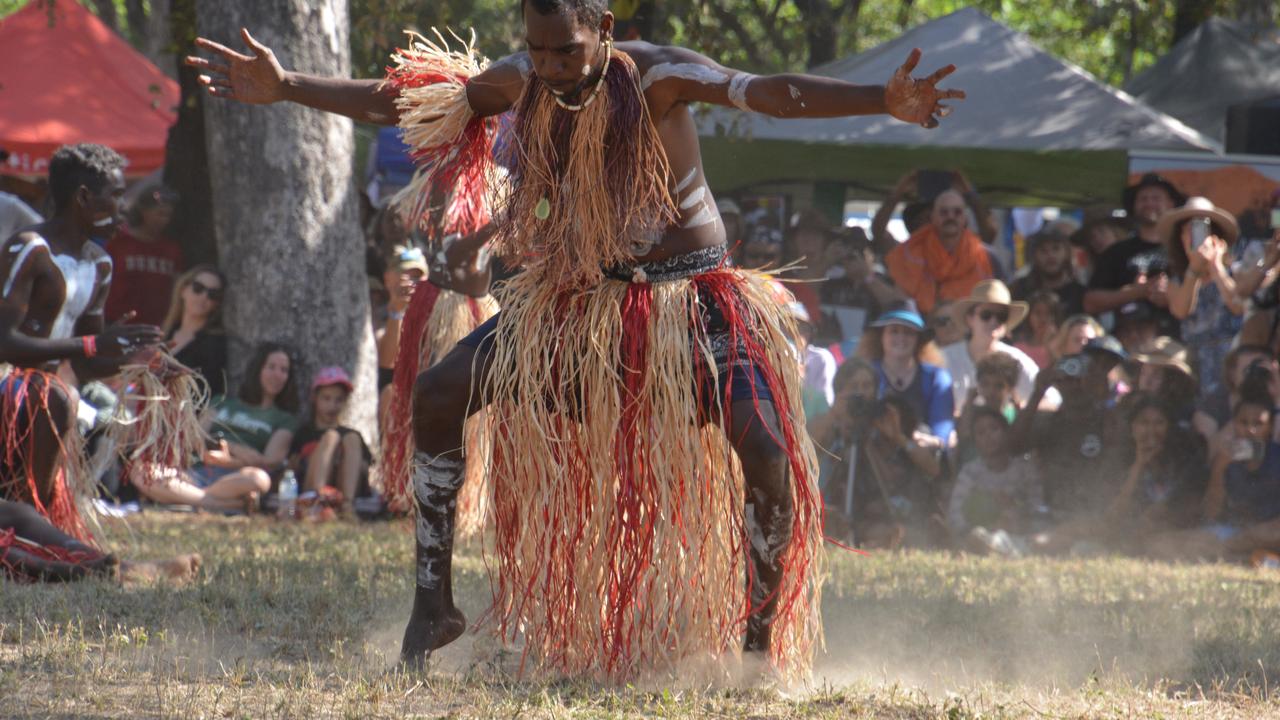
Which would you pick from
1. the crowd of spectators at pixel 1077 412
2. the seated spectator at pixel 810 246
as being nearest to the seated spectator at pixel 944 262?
the crowd of spectators at pixel 1077 412

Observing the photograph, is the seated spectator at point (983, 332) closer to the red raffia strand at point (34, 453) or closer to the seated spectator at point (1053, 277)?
the seated spectator at point (1053, 277)

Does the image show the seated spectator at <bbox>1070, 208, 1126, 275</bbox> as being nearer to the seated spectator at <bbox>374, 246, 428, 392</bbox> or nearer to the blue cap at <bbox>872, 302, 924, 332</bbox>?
the blue cap at <bbox>872, 302, 924, 332</bbox>

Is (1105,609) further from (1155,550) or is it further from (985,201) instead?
(985,201)

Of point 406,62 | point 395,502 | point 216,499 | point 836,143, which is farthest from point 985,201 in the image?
point 406,62

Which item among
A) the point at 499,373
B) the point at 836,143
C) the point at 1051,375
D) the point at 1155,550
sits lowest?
the point at 1155,550

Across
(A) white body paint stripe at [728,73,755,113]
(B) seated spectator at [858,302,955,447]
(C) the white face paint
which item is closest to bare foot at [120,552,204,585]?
(C) the white face paint

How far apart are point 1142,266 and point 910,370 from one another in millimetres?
1668

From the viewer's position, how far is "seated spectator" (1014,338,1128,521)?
7375mm

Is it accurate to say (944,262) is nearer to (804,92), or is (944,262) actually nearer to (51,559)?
(804,92)

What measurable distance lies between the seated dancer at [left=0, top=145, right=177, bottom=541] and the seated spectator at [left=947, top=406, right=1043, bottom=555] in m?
→ 4.05

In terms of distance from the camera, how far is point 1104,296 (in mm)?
8219

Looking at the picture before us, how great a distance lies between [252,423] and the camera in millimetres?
7836

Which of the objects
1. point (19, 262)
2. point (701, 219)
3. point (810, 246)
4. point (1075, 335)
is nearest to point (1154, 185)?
point (1075, 335)

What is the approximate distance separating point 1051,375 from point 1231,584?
1837mm
